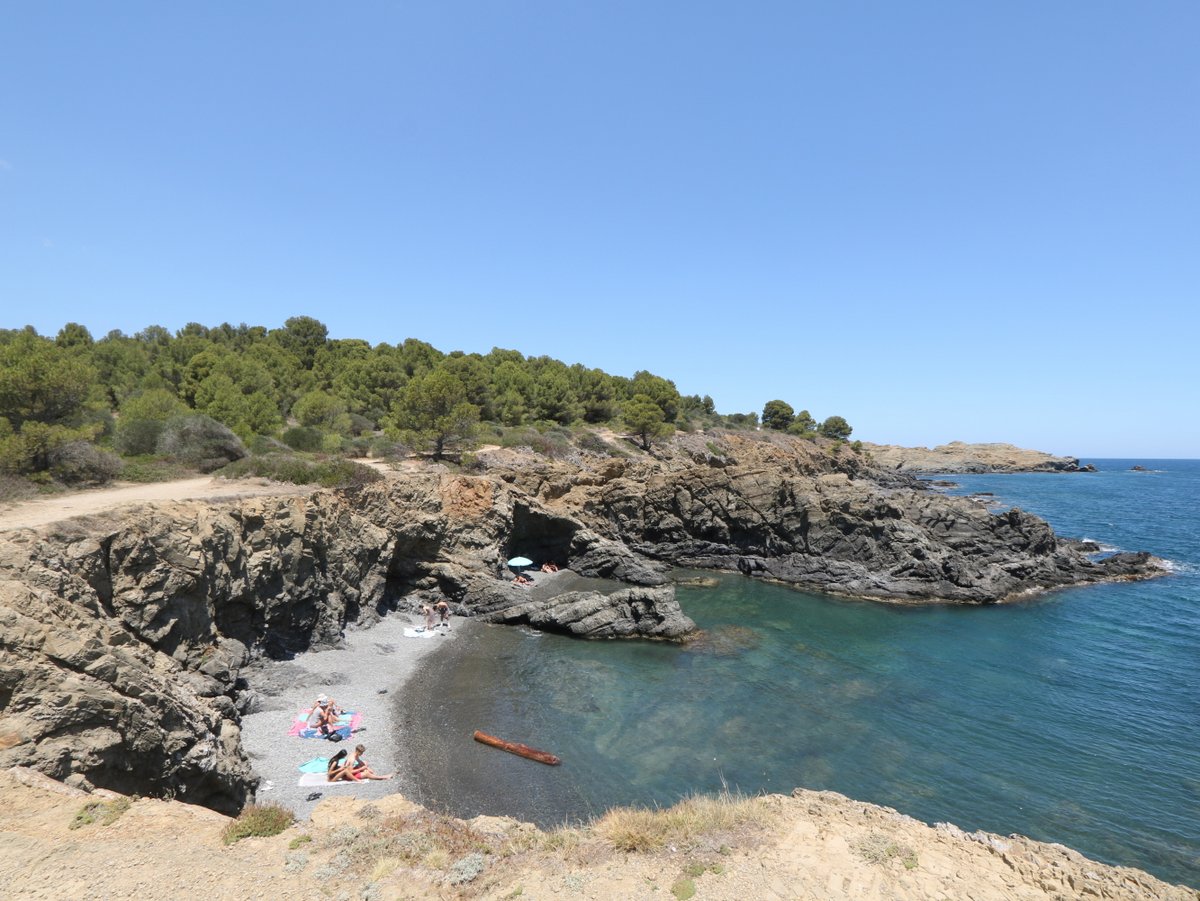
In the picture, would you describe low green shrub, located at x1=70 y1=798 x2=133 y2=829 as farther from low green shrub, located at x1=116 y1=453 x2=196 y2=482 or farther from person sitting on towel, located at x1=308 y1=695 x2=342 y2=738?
low green shrub, located at x1=116 y1=453 x2=196 y2=482

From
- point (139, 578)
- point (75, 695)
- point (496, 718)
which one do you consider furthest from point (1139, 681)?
point (139, 578)

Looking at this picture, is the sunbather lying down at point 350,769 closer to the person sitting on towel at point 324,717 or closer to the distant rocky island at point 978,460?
the person sitting on towel at point 324,717

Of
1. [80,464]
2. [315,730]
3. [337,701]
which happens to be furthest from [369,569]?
[80,464]

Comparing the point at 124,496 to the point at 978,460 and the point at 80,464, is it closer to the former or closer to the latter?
the point at 80,464

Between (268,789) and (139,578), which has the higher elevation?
(139,578)

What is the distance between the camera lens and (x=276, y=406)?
39031 millimetres

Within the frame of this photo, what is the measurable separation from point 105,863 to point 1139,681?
1264 inches

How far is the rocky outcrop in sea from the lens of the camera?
10.1m

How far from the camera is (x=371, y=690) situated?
1942cm

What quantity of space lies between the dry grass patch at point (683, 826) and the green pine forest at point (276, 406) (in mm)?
20029

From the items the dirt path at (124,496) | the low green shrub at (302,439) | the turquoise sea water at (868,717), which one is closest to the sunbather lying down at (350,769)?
the turquoise sea water at (868,717)

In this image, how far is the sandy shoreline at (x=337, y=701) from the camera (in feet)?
46.1

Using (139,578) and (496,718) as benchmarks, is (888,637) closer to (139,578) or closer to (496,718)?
(496,718)

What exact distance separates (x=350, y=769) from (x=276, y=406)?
3148 cm
